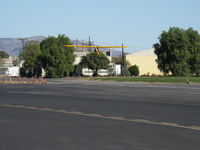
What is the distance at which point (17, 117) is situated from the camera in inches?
677

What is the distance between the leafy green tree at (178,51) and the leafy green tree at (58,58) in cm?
1894

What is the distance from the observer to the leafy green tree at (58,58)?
299ft

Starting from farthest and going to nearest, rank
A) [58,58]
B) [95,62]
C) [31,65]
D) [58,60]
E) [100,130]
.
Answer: [31,65], [95,62], [58,58], [58,60], [100,130]

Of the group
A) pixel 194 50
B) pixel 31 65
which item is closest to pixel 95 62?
pixel 31 65

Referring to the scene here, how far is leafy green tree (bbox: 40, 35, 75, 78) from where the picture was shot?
A: 9125cm

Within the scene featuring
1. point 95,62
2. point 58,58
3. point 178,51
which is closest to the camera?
point 178,51

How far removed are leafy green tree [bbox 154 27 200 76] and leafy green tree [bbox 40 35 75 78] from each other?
18936 mm

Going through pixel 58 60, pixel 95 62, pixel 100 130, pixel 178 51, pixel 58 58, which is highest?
pixel 178 51

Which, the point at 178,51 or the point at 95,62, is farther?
the point at 95,62

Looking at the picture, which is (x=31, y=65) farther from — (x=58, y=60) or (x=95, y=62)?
(x=95, y=62)

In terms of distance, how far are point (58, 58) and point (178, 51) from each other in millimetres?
24385

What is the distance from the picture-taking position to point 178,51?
85.2 meters

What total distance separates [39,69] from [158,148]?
8952cm

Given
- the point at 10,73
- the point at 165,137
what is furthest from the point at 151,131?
the point at 10,73
